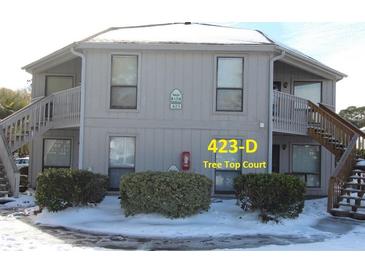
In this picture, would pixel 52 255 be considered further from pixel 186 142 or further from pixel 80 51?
pixel 80 51

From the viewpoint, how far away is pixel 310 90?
1861 centimetres

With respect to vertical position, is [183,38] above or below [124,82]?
above

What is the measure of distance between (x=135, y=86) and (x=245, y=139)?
3824mm

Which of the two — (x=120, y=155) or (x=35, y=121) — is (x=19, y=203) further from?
(x=35, y=121)

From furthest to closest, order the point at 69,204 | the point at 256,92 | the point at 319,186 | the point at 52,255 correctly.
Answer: the point at 319,186
the point at 256,92
the point at 69,204
the point at 52,255

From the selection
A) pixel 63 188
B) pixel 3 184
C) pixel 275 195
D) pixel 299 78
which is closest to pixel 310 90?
pixel 299 78

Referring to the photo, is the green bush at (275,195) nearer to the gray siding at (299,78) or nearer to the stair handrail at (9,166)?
the stair handrail at (9,166)

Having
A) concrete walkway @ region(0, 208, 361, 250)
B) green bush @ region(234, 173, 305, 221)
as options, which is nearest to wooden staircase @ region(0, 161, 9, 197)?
concrete walkway @ region(0, 208, 361, 250)

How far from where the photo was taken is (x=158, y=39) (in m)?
14.8

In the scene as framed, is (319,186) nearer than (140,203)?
No

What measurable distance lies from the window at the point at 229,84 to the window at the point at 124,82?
2.64 metres

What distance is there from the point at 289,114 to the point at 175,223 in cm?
706

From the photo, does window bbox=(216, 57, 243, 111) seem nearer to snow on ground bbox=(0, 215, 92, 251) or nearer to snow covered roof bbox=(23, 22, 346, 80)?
snow covered roof bbox=(23, 22, 346, 80)

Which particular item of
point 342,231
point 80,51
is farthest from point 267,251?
point 80,51
